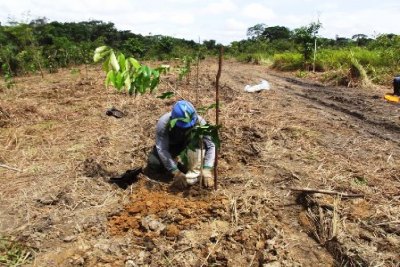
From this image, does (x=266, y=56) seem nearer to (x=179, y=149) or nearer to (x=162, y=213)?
(x=179, y=149)

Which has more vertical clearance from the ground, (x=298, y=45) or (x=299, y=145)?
(x=298, y=45)

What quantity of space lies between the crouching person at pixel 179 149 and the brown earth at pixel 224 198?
151 millimetres

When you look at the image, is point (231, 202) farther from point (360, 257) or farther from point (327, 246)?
point (360, 257)

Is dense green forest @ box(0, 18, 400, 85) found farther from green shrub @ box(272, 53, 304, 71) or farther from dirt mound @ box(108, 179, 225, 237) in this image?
dirt mound @ box(108, 179, 225, 237)


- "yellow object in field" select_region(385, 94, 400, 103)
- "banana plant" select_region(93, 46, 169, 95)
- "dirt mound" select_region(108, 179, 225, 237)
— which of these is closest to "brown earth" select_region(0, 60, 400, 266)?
"dirt mound" select_region(108, 179, 225, 237)

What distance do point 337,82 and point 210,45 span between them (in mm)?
19479

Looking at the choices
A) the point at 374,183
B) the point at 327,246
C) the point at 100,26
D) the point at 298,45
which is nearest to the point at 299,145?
the point at 374,183

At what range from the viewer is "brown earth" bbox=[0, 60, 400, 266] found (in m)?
2.46

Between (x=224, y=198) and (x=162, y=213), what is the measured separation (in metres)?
0.54

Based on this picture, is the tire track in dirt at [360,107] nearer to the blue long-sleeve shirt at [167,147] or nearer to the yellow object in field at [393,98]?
the yellow object in field at [393,98]

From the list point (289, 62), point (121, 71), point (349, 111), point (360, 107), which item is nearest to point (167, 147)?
point (121, 71)

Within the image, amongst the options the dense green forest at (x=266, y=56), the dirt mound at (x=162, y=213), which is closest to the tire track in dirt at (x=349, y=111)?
the dirt mound at (x=162, y=213)

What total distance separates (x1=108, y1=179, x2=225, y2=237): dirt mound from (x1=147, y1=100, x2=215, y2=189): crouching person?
189 mm

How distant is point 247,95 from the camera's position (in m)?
7.77
